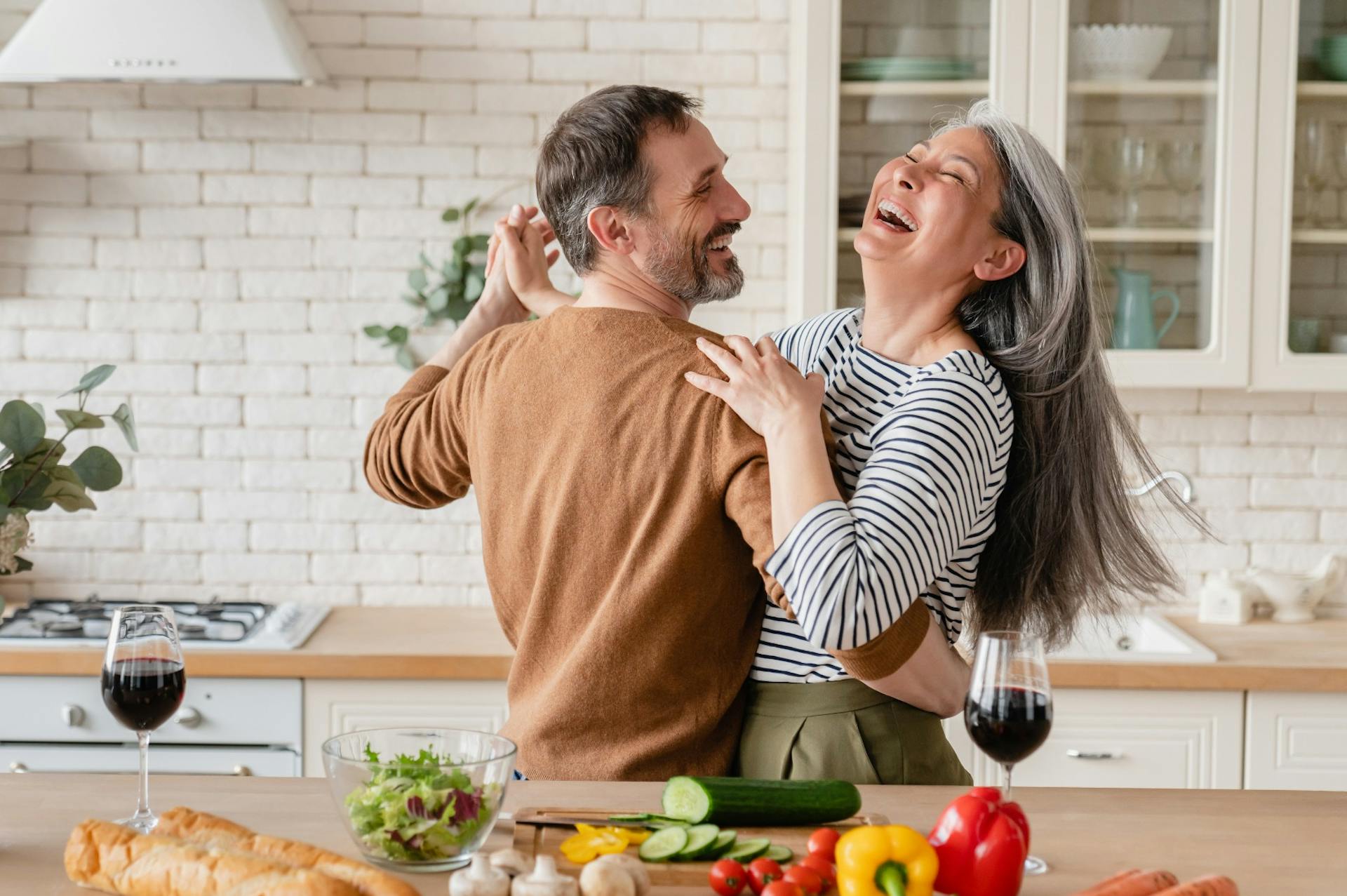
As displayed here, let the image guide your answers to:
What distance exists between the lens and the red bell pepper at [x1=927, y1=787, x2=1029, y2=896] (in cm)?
117

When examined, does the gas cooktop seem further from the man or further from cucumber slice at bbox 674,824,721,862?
cucumber slice at bbox 674,824,721,862

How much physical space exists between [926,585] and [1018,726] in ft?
0.82

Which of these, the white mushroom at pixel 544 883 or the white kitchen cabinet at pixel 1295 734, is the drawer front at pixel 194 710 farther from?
the white kitchen cabinet at pixel 1295 734

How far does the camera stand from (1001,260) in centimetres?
180

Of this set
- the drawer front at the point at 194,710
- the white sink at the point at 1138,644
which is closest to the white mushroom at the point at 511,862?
the white sink at the point at 1138,644

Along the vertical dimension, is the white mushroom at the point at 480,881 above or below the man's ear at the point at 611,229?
below

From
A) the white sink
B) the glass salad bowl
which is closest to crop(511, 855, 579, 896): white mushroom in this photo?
the glass salad bowl

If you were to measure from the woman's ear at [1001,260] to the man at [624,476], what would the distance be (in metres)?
0.34

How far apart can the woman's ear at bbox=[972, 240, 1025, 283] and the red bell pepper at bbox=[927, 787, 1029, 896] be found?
2.68 feet

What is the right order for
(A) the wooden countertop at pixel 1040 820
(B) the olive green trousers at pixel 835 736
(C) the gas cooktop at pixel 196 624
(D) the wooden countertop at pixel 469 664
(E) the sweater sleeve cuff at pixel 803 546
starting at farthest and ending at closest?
(C) the gas cooktop at pixel 196 624
(D) the wooden countertop at pixel 469 664
(B) the olive green trousers at pixel 835 736
(E) the sweater sleeve cuff at pixel 803 546
(A) the wooden countertop at pixel 1040 820

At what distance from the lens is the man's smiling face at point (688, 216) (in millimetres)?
1698

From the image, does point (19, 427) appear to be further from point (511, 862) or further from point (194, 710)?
point (194, 710)

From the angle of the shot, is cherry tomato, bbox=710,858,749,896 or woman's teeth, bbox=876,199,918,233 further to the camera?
woman's teeth, bbox=876,199,918,233

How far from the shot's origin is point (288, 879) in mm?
1093
